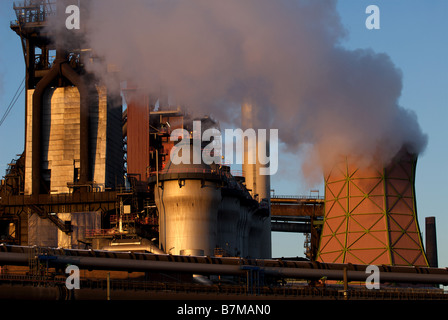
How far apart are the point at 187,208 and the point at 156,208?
29.0ft

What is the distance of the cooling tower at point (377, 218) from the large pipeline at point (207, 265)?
534cm

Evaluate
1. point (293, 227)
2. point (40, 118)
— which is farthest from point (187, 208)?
point (293, 227)

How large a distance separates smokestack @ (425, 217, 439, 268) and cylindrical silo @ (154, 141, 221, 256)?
60.7m

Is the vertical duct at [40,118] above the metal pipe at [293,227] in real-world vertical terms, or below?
above

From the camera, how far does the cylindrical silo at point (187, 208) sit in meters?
81.7

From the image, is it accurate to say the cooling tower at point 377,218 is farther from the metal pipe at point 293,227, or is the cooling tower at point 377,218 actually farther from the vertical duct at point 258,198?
the metal pipe at point 293,227

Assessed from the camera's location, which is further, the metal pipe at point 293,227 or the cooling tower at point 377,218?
the metal pipe at point 293,227

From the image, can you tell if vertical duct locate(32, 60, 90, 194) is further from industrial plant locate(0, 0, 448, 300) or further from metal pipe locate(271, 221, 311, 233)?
metal pipe locate(271, 221, 311, 233)

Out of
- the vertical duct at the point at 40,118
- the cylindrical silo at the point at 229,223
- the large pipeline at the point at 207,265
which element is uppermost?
the vertical duct at the point at 40,118

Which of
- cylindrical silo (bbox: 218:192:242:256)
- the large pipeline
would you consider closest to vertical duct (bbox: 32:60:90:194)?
cylindrical silo (bbox: 218:192:242:256)

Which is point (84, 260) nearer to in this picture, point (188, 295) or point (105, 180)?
point (188, 295)

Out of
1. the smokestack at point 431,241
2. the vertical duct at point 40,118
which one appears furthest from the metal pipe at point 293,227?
the vertical duct at point 40,118

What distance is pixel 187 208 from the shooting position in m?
82.2

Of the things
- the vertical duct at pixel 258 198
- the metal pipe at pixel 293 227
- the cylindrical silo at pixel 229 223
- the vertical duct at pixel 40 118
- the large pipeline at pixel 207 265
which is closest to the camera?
the large pipeline at pixel 207 265
